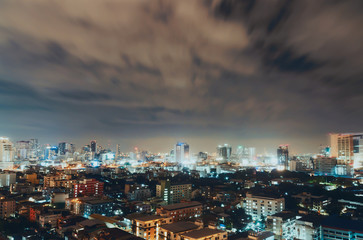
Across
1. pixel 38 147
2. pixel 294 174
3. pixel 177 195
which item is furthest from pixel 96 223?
pixel 38 147

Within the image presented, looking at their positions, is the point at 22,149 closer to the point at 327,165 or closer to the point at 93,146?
the point at 93,146

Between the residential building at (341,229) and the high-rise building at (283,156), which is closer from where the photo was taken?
the residential building at (341,229)

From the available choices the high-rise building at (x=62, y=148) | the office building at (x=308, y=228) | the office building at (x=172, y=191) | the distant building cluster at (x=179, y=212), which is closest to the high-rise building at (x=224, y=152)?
the distant building cluster at (x=179, y=212)

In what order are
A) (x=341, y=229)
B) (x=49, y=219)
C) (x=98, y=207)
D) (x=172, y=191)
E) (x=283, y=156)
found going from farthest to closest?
(x=283, y=156)
(x=172, y=191)
(x=98, y=207)
(x=49, y=219)
(x=341, y=229)

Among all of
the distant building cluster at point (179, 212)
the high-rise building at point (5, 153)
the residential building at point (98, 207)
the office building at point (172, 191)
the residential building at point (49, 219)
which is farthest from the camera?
the high-rise building at point (5, 153)

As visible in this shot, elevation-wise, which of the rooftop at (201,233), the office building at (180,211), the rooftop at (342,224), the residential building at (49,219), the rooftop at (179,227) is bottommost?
the residential building at (49,219)

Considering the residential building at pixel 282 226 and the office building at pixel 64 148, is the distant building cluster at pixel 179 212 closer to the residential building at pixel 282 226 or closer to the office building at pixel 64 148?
the residential building at pixel 282 226

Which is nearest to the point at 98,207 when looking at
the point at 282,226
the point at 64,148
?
the point at 282,226
